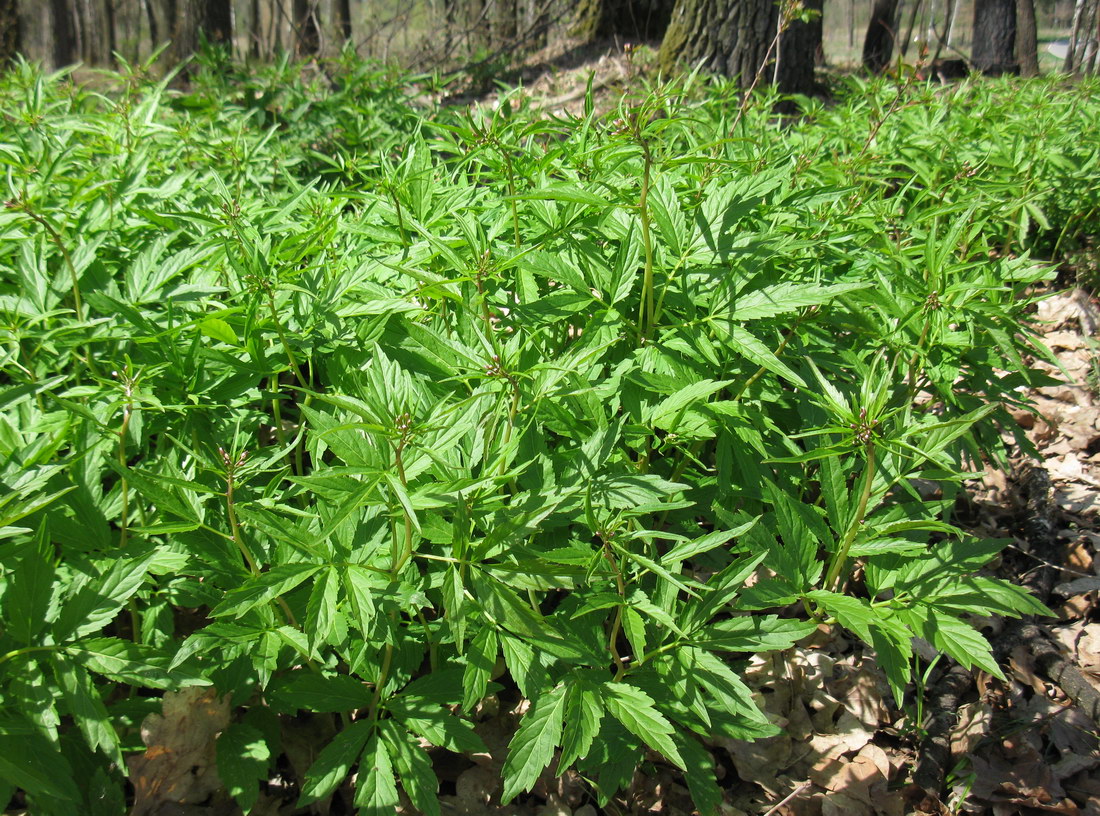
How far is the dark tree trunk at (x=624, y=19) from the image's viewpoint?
28.6 feet

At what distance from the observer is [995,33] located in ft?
40.5

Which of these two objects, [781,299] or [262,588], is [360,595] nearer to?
[262,588]

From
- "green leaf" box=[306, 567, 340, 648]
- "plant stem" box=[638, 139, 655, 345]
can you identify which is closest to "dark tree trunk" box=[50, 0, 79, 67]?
"plant stem" box=[638, 139, 655, 345]

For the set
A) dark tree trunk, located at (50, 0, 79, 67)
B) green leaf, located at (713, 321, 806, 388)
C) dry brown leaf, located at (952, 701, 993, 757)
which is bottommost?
dry brown leaf, located at (952, 701, 993, 757)

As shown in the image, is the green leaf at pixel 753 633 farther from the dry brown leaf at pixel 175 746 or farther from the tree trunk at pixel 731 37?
the tree trunk at pixel 731 37

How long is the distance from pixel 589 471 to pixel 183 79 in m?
8.84

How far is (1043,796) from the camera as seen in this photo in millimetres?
2230

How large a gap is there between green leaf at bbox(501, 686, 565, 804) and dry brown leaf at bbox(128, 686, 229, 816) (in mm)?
737

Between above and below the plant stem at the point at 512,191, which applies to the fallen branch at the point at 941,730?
below

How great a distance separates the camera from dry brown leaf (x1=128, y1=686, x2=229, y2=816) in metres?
1.81

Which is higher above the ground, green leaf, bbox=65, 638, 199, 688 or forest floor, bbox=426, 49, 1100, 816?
green leaf, bbox=65, 638, 199, 688

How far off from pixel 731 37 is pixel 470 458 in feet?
18.6

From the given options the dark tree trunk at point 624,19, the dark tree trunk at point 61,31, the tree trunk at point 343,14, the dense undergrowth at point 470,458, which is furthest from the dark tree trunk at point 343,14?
the dense undergrowth at point 470,458

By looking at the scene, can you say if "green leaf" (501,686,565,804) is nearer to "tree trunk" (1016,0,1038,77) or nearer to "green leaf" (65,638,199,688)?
"green leaf" (65,638,199,688)
